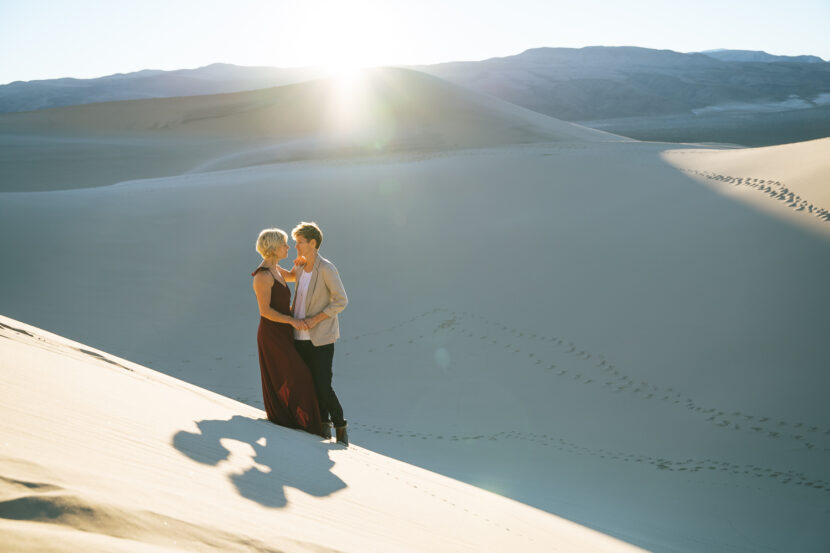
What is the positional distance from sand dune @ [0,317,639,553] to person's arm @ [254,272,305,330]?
2.00ft

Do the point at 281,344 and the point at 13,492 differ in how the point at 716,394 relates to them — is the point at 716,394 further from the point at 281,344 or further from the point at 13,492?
the point at 13,492

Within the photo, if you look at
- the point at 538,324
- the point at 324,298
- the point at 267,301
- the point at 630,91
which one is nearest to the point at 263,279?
the point at 267,301

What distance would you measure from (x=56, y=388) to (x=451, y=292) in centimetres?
637

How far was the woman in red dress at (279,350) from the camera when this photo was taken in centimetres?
369

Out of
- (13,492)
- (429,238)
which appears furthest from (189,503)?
(429,238)

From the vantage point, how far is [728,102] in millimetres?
78750

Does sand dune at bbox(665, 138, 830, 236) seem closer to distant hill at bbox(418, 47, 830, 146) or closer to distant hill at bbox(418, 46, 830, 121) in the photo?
distant hill at bbox(418, 47, 830, 146)

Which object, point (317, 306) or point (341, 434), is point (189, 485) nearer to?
point (317, 306)

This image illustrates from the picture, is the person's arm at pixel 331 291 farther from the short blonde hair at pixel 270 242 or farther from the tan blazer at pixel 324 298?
the short blonde hair at pixel 270 242

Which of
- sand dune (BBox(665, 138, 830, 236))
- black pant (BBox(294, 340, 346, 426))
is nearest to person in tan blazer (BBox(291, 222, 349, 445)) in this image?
black pant (BBox(294, 340, 346, 426))

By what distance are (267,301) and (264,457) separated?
1.05 meters

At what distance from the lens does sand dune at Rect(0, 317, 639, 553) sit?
1.61 metres

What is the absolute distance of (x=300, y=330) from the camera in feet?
12.7

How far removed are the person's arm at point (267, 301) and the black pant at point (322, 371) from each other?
0.22m
